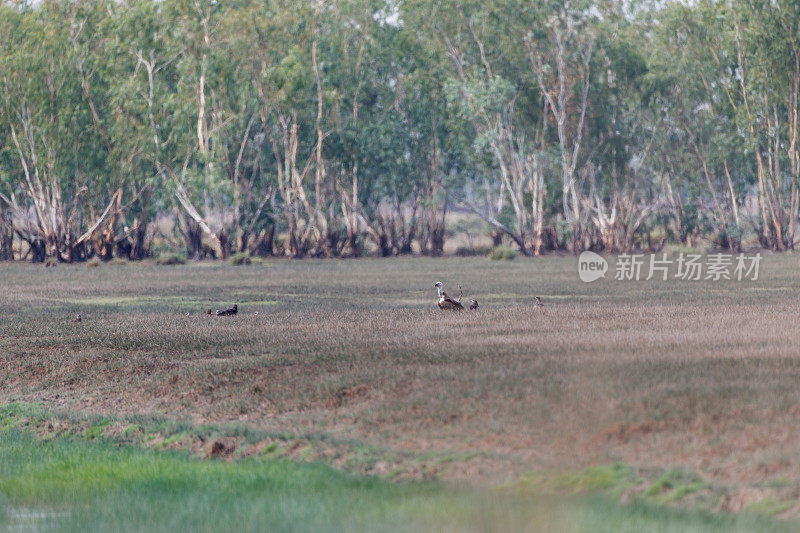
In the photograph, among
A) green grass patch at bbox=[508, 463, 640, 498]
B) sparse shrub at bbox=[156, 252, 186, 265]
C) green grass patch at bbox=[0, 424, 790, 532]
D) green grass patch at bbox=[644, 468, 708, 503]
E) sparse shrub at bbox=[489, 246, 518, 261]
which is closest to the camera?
green grass patch at bbox=[0, 424, 790, 532]

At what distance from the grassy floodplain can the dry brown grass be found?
41 millimetres

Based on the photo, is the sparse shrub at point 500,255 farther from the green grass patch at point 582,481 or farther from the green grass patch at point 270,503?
the green grass patch at point 582,481

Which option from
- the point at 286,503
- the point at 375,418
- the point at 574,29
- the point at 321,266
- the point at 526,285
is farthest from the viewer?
the point at 574,29

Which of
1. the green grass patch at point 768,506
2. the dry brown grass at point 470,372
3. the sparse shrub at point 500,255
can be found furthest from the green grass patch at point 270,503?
the sparse shrub at point 500,255

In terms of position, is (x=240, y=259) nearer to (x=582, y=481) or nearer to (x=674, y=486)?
(x=582, y=481)

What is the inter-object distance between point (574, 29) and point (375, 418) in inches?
2171

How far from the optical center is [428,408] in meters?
13.6

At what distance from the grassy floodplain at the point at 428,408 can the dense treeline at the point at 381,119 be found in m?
38.5

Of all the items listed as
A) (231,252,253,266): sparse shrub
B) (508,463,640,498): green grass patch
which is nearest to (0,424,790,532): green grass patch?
(508,463,640,498): green grass patch

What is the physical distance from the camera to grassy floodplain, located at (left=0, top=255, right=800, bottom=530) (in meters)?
10.5

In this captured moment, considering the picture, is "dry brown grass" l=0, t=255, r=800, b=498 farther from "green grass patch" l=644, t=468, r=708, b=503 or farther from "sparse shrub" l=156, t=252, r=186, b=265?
"sparse shrub" l=156, t=252, r=186, b=265

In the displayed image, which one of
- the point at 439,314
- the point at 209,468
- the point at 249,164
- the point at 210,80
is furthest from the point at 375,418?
the point at 249,164

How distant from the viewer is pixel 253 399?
51.0 ft

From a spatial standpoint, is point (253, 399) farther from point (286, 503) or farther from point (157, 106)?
point (157, 106)
